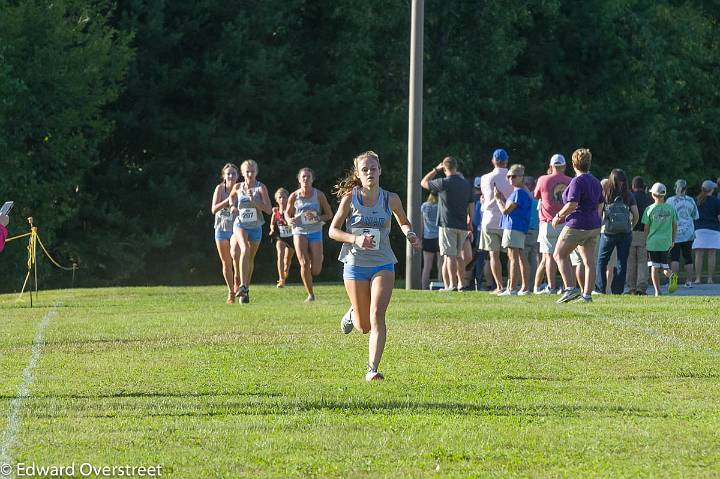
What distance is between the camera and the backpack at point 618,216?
2155 cm

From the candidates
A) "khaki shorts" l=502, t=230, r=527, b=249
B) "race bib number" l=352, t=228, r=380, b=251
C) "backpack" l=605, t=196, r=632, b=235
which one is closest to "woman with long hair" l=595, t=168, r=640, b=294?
"backpack" l=605, t=196, r=632, b=235

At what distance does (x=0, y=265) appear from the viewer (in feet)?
126

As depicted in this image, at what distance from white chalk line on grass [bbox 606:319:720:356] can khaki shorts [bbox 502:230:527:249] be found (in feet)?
15.4

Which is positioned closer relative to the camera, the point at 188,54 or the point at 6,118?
the point at 6,118

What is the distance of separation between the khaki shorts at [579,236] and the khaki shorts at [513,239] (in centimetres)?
216

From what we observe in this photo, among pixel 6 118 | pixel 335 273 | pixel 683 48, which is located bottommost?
pixel 335 273

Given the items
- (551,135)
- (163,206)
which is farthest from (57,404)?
(551,135)

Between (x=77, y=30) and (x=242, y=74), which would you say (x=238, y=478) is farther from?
(x=242, y=74)

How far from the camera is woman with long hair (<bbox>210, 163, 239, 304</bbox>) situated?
20.3 meters

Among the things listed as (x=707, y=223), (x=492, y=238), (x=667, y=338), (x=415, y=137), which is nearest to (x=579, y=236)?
(x=492, y=238)

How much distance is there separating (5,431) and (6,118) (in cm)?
2923

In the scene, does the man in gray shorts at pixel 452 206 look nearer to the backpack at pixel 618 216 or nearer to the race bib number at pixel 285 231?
the backpack at pixel 618 216

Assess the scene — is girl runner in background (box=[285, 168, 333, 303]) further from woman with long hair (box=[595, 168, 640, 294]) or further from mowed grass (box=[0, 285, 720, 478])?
woman with long hair (box=[595, 168, 640, 294])

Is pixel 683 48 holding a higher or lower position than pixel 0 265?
higher
